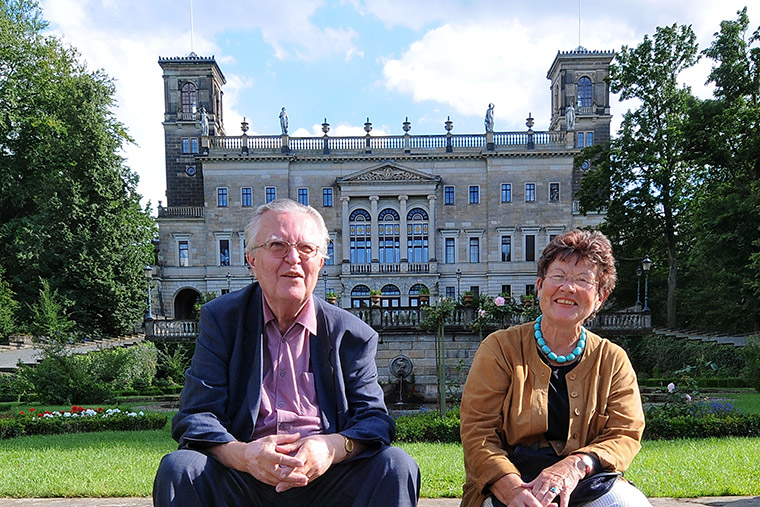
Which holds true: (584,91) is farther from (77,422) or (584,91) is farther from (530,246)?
(77,422)

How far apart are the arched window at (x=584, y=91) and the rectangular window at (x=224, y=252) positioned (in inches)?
1043

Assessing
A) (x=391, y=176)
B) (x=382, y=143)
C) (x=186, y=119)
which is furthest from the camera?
(x=186, y=119)

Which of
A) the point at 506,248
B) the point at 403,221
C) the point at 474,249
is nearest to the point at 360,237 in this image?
the point at 403,221

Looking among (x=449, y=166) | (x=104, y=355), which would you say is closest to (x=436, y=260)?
(x=449, y=166)

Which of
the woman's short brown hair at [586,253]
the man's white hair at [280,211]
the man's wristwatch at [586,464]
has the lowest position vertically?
the man's wristwatch at [586,464]

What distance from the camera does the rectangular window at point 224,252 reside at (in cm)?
3316

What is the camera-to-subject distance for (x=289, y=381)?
7.91ft

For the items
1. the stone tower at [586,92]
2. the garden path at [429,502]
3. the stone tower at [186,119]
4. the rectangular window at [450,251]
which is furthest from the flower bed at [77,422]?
the stone tower at [586,92]

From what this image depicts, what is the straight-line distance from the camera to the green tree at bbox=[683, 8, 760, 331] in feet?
53.8

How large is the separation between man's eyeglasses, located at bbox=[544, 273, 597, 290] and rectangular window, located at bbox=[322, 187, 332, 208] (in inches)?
1238

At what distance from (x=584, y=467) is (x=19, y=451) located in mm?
6160

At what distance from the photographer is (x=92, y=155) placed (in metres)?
24.5

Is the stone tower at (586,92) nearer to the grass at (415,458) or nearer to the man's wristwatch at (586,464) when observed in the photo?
the grass at (415,458)

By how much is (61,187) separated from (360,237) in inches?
632
